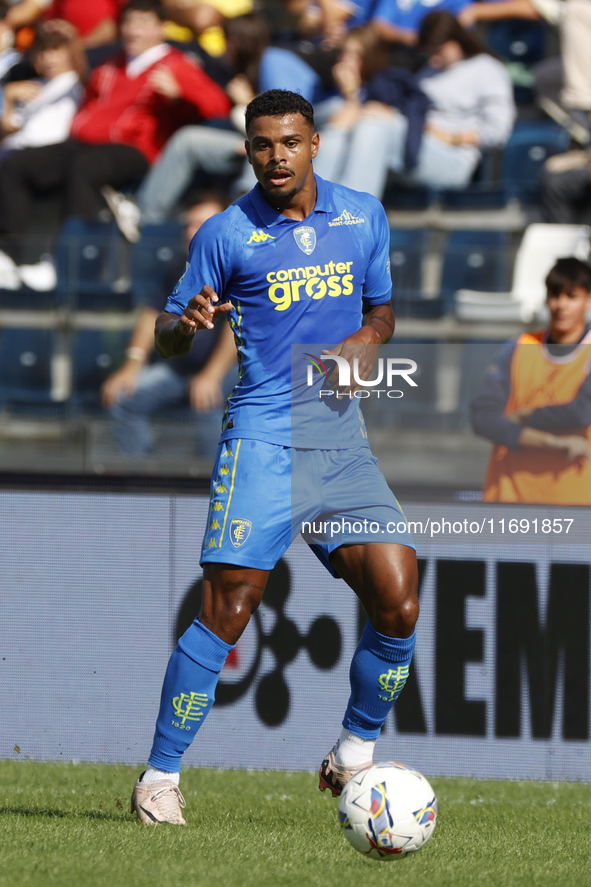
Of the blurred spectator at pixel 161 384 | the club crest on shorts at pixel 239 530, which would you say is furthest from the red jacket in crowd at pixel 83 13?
the club crest on shorts at pixel 239 530

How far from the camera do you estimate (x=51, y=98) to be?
28.9ft

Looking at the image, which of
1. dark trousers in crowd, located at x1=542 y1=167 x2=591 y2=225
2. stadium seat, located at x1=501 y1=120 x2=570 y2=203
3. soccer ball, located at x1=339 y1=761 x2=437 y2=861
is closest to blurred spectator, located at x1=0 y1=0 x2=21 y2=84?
stadium seat, located at x1=501 y1=120 x2=570 y2=203

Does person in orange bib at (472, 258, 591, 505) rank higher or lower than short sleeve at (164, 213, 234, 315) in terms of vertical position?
lower

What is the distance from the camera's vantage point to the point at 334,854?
10.7 feet

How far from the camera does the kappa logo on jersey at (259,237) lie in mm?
3537

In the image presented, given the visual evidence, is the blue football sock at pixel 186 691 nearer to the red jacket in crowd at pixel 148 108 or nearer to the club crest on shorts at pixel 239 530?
the club crest on shorts at pixel 239 530

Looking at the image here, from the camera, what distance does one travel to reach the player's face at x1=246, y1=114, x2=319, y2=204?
3.48 m

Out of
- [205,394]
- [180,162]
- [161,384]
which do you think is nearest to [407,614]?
[205,394]

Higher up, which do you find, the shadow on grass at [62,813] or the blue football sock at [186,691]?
the blue football sock at [186,691]

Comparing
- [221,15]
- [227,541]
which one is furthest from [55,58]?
[227,541]

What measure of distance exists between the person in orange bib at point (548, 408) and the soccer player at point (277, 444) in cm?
135

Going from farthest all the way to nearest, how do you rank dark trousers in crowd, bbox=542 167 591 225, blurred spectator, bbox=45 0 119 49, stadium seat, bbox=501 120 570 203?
blurred spectator, bbox=45 0 119 49 → stadium seat, bbox=501 120 570 203 → dark trousers in crowd, bbox=542 167 591 225

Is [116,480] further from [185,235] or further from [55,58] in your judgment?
[55,58]

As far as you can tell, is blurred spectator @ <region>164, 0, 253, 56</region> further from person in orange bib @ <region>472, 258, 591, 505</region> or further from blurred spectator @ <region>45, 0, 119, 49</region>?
person in orange bib @ <region>472, 258, 591, 505</region>
